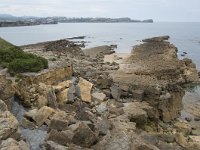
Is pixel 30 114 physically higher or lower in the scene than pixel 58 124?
lower

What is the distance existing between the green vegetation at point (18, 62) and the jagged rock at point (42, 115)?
208 inches

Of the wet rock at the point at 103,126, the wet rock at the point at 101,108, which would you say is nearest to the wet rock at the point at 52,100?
the wet rock at the point at 101,108

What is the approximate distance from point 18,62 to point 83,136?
983cm

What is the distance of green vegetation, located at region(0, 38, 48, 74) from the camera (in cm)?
2601

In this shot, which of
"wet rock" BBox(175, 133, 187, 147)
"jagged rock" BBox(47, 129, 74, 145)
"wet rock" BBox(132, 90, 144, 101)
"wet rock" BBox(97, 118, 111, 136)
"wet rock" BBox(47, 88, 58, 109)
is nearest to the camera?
"jagged rock" BBox(47, 129, 74, 145)

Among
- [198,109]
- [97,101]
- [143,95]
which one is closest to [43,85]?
[97,101]

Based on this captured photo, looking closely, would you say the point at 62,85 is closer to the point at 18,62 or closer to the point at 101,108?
the point at 101,108

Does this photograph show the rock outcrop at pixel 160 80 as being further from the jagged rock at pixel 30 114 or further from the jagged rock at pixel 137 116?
the jagged rock at pixel 30 114

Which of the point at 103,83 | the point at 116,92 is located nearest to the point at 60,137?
the point at 116,92

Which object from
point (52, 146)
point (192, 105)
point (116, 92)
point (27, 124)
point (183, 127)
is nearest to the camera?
point (52, 146)

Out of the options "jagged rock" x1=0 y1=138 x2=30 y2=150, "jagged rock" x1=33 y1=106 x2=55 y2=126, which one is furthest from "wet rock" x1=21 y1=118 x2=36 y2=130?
"jagged rock" x1=0 y1=138 x2=30 y2=150

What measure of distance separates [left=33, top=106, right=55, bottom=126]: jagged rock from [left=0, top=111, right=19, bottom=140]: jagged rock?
327 cm

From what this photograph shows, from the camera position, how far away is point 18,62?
2636cm

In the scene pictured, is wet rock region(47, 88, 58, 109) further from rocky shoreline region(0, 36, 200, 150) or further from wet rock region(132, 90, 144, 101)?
wet rock region(132, 90, 144, 101)
